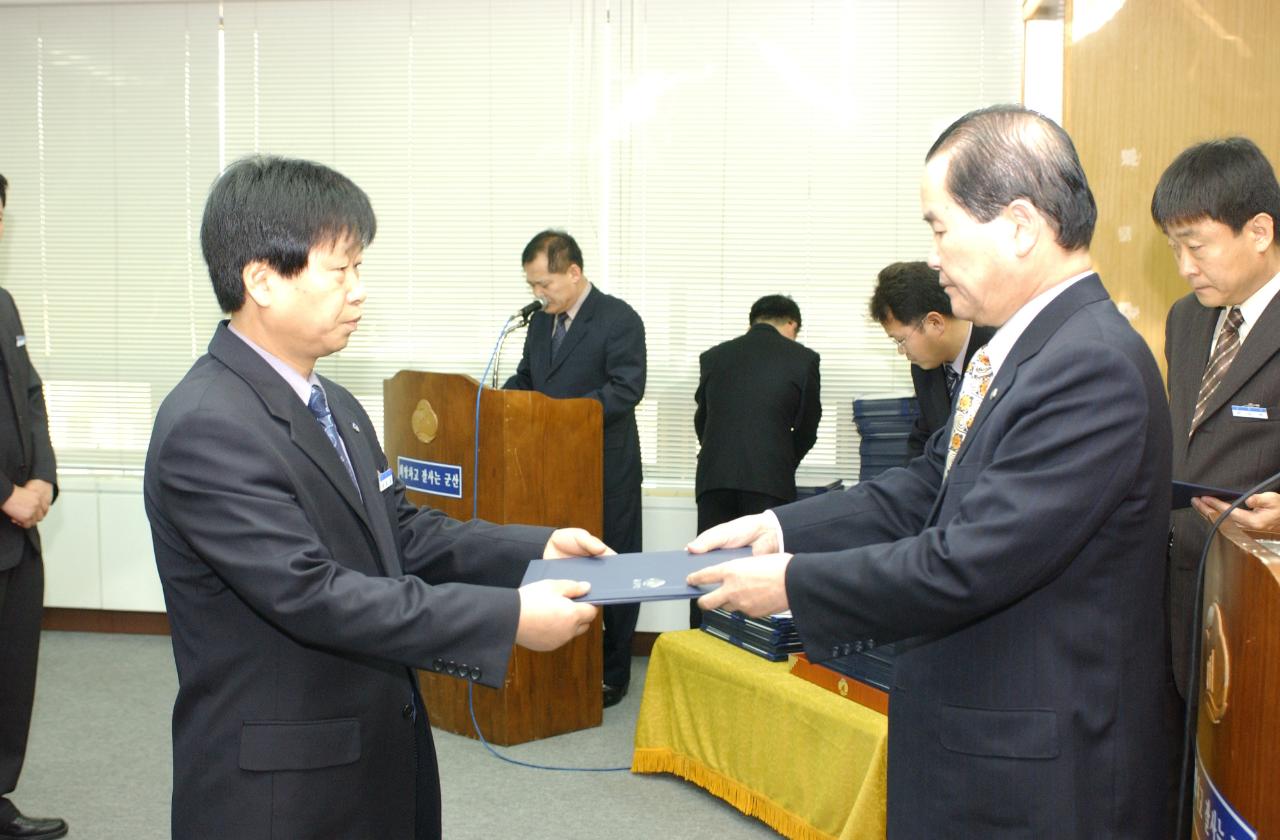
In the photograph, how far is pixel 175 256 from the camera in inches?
231

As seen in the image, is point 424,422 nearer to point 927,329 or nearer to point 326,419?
point 927,329

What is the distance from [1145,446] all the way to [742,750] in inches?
86.9

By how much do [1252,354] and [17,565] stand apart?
3.29 m

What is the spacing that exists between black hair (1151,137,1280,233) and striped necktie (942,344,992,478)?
0.98 meters

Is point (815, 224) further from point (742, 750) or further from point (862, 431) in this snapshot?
point (742, 750)

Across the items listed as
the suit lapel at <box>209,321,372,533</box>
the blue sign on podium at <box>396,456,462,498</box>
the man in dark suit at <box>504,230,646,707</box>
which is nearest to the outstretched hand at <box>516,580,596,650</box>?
the suit lapel at <box>209,321,372,533</box>

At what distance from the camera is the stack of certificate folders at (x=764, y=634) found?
345cm

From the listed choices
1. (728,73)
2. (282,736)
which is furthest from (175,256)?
(282,736)

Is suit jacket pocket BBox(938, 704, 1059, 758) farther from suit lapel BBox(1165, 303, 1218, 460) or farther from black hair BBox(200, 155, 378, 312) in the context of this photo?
suit lapel BBox(1165, 303, 1218, 460)

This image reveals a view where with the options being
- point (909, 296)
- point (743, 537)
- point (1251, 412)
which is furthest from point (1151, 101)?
point (743, 537)

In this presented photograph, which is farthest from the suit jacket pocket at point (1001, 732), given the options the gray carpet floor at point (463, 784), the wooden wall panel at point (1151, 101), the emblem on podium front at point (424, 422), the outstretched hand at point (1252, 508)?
the emblem on podium front at point (424, 422)

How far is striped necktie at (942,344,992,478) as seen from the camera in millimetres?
1728

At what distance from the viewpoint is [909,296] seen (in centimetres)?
326

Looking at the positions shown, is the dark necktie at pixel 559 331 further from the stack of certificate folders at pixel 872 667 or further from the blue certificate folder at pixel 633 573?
the blue certificate folder at pixel 633 573
